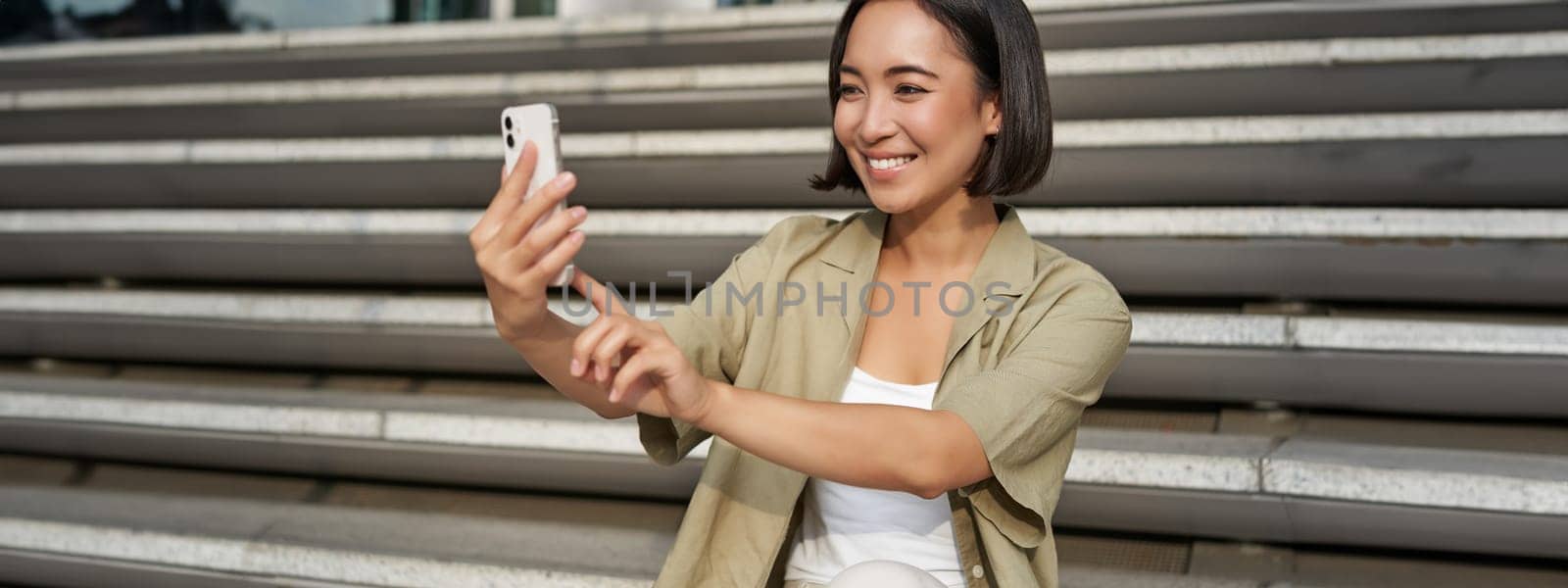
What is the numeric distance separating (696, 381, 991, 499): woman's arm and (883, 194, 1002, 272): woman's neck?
1.12ft

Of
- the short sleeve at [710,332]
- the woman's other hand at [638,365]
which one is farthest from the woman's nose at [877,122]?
the woman's other hand at [638,365]

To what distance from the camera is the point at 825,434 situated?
117 cm

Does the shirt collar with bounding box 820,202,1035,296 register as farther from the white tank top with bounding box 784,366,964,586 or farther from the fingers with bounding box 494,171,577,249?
the fingers with bounding box 494,171,577,249

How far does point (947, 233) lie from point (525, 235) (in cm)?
61

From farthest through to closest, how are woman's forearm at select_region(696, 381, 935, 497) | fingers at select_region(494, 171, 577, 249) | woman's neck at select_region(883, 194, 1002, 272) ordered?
woman's neck at select_region(883, 194, 1002, 272)
woman's forearm at select_region(696, 381, 935, 497)
fingers at select_region(494, 171, 577, 249)

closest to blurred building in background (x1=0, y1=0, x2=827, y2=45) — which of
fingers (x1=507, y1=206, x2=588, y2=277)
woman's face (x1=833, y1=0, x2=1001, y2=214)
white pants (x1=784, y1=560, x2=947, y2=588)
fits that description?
woman's face (x1=833, y1=0, x2=1001, y2=214)

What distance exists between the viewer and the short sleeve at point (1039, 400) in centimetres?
125

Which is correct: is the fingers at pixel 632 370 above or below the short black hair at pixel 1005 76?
below

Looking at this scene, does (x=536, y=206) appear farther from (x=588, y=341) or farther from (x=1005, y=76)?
(x=1005, y=76)

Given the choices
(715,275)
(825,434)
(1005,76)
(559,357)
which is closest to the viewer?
(825,434)

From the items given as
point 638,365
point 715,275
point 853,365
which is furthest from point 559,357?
point 715,275

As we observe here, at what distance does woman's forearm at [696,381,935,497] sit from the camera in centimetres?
116

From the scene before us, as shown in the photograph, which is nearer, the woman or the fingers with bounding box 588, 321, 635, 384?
the fingers with bounding box 588, 321, 635, 384

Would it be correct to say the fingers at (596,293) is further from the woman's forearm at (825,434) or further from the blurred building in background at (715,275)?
the blurred building in background at (715,275)
